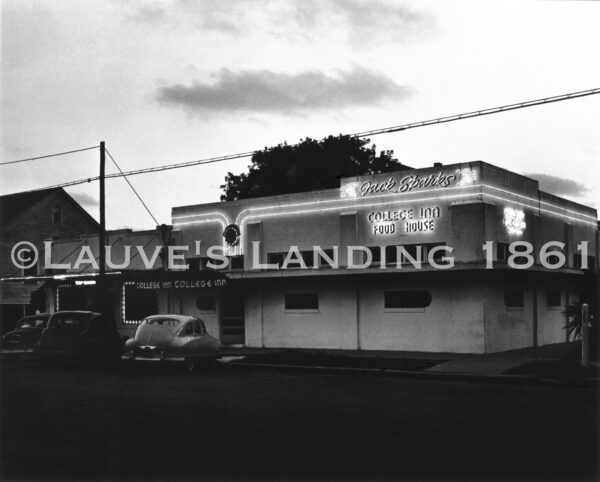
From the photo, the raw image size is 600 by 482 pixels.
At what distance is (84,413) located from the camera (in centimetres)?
1213

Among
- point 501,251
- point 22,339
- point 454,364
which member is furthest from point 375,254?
point 22,339

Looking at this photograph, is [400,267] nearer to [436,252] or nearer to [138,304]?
[436,252]

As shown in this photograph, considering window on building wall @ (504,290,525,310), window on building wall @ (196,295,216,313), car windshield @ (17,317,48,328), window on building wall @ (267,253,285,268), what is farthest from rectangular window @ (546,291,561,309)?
car windshield @ (17,317,48,328)

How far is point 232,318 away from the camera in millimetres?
30344

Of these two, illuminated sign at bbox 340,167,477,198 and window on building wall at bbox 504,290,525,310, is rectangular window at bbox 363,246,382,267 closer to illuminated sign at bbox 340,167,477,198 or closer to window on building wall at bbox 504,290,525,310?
illuminated sign at bbox 340,167,477,198

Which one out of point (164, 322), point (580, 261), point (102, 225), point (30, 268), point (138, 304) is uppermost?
point (102, 225)

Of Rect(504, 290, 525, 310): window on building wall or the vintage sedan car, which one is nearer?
the vintage sedan car

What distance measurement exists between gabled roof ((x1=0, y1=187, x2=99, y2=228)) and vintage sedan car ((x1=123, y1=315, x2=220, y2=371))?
3244 centimetres

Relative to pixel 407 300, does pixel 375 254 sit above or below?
above

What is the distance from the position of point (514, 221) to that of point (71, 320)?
50.4 ft

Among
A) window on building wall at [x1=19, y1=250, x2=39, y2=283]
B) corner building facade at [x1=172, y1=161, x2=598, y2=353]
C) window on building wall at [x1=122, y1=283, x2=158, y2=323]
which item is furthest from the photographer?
window on building wall at [x1=19, y1=250, x2=39, y2=283]

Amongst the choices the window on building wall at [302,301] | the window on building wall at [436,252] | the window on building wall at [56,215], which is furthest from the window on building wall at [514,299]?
the window on building wall at [56,215]

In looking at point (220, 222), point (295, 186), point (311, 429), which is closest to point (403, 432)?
point (311, 429)

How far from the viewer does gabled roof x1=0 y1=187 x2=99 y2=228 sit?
50.4 metres
